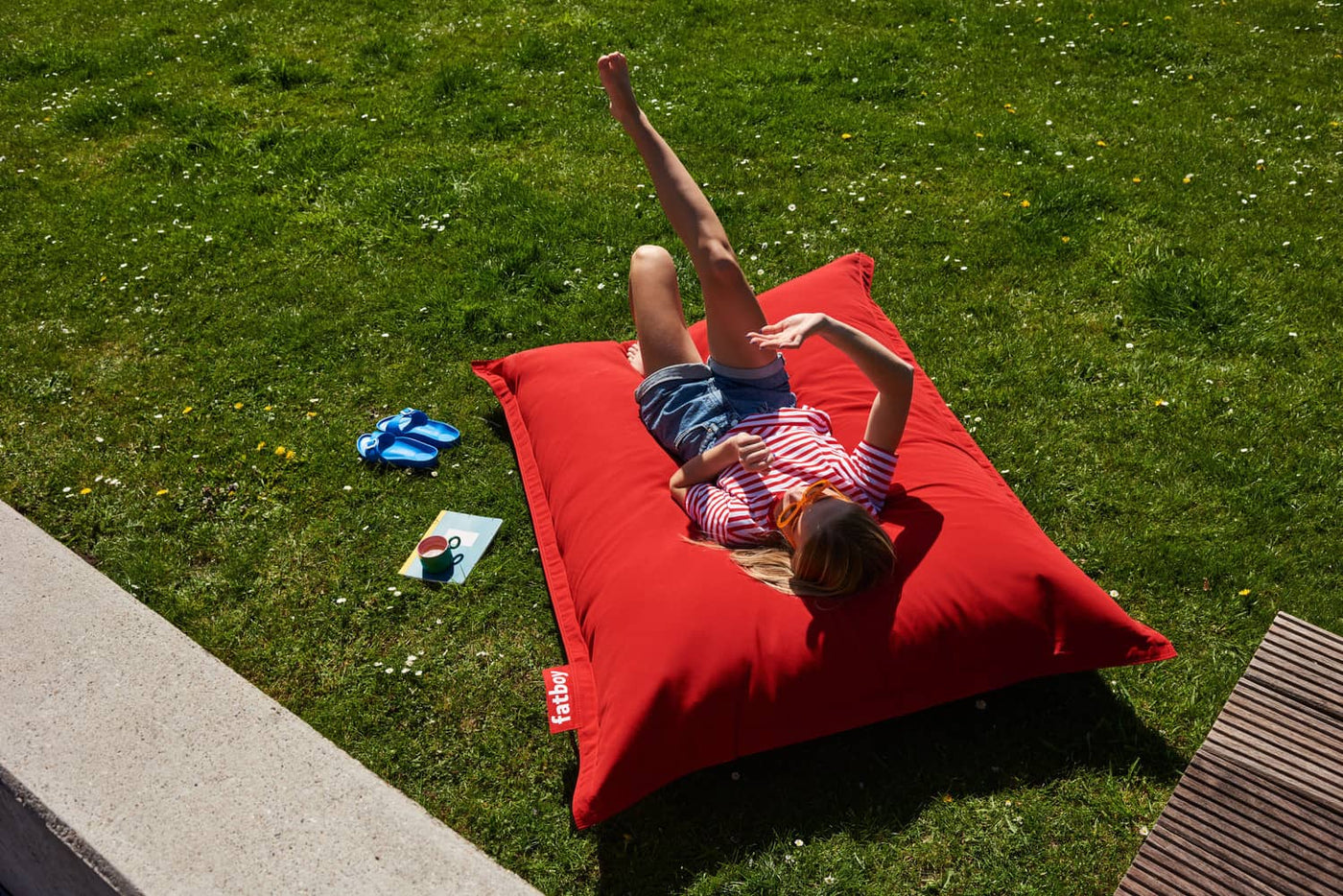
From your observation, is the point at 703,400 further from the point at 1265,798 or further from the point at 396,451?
the point at 1265,798

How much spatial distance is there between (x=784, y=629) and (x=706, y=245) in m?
1.85

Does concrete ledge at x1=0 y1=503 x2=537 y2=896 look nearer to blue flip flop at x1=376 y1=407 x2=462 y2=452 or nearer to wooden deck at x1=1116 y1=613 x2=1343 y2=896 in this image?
blue flip flop at x1=376 y1=407 x2=462 y2=452

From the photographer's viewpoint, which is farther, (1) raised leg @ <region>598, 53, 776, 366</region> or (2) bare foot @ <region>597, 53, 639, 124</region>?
(2) bare foot @ <region>597, 53, 639, 124</region>

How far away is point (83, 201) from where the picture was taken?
26.6 ft

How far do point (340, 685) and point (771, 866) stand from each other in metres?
2.11

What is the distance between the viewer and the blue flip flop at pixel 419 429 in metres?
5.69

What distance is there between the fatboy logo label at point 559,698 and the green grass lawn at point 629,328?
0.31 meters

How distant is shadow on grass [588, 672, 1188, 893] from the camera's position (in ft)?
12.5

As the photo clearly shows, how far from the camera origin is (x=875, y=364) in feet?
13.3

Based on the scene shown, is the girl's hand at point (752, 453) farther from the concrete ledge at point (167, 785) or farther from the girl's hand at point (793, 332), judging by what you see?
the concrete ledge at point (167, 785)

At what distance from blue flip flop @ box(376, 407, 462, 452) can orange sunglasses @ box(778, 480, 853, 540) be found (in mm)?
2475

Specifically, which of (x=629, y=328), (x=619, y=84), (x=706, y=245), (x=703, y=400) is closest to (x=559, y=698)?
(x=703, y=400)

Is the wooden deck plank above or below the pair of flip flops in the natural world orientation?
above

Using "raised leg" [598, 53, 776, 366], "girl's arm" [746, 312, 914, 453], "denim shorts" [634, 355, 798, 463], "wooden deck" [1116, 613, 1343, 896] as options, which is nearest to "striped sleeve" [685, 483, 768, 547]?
"denim shorts" [634, 355, 798, 463]
